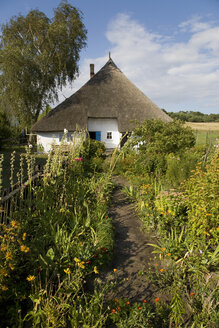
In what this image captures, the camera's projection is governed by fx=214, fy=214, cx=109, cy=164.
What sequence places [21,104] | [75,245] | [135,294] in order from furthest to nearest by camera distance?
[21,104]
[75,245]
[135,294]

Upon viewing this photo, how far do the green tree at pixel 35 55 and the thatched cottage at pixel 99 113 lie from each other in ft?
5.56

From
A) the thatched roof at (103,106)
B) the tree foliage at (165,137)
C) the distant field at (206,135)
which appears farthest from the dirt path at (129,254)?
the thatched roof at (103,106)

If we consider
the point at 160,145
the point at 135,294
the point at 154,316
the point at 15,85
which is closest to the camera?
the point at 154,316

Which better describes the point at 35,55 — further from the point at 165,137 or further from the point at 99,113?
the point at 165,137

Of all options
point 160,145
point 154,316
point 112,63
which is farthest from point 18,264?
point 112,63

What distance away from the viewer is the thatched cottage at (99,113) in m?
16.5

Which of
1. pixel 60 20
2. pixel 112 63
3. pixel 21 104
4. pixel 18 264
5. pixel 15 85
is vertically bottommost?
pixel 18 264

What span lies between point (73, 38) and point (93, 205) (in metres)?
17.0

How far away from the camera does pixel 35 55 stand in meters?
16.1

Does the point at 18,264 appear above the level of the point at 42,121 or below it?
below

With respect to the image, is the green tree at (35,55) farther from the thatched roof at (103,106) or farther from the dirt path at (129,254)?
the dirt path at (129,254)

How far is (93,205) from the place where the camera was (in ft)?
14.2

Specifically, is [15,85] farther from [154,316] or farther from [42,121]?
[154,316]

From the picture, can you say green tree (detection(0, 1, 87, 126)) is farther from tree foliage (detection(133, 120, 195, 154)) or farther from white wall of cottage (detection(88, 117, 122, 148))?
tree foliage (detection(133, 120, 195, 154))
